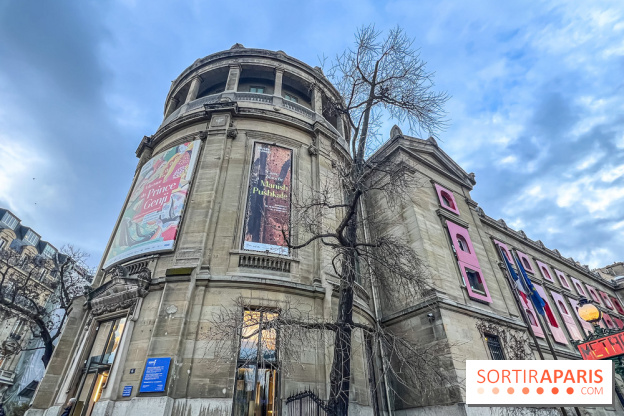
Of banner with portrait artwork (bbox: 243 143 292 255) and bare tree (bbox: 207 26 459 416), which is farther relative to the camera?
banner with portrait artwork (bbox: 243 143 292 255)

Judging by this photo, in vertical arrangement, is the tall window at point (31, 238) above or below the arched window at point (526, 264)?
above

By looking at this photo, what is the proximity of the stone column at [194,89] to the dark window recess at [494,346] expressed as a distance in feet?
74.7

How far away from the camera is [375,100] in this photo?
463 inches

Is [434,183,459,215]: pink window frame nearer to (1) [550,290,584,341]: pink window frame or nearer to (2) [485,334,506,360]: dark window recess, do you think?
(2) [485,334,506,360]: dark window recess

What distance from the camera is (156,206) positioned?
49.9 ft

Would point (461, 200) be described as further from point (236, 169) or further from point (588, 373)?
point (588, 373)

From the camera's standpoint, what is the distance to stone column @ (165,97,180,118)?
73.4 feet

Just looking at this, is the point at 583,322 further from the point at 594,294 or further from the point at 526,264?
the point at 594,294

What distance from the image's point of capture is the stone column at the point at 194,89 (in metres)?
20.5

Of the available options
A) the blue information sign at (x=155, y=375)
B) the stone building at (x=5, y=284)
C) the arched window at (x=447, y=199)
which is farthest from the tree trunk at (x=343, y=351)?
the stone building at (x=5, y=284)

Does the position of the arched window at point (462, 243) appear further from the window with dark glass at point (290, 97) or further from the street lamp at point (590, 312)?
the window with dark glass at point (290, 97)

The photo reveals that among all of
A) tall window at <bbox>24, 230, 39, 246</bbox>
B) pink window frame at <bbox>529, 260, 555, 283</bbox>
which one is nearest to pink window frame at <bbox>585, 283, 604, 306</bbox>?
pink window frame at <bbox>529, 260, 555, 283</bbox>

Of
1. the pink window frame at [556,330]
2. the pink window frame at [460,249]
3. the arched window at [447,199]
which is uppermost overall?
the arched window at [447,199]

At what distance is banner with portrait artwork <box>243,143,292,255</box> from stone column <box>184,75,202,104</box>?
24.2 ft
